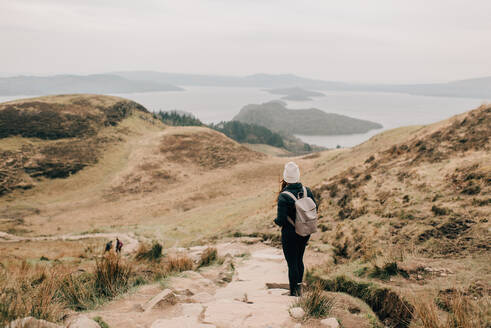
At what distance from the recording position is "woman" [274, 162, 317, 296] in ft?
17.9

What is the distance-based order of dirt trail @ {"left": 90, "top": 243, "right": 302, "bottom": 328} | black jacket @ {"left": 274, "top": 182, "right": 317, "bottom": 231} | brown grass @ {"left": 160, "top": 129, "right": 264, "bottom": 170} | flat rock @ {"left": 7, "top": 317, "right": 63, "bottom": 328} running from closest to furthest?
flat rock @ {"left": 7, "top": 317, "right": 63, "bottom": 328}, dirt trail @ {"left": 90, "top": 243, "right": 302, "bottom": 328}, black jacket @ {"left": 274, "top": 182, "right": 317, "bottom": 231}, brown grass @ {"left": 160, "top": 129, "right": 264, "bottom": 170}

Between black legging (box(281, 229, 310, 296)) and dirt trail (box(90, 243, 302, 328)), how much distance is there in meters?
0.33

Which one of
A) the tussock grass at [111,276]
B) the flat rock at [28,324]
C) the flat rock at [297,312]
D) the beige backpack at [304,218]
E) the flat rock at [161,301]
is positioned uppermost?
the beige backpack at [304,218]

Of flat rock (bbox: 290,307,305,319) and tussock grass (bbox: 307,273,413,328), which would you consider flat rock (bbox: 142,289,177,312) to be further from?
tussock grass (bbox: 307,273,413,328)

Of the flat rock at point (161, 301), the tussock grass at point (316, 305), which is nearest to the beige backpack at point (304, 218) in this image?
the tussock grass at point (316, 305)

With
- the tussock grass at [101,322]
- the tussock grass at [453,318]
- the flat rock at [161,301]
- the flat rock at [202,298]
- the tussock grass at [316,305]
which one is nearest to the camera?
the tussock grass at [453,318]

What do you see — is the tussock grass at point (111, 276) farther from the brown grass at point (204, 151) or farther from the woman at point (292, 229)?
the brown grass at point (204, 151)

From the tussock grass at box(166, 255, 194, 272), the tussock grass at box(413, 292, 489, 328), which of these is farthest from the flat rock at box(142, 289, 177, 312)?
the tussock grass at box(413, 292, 489, 328)

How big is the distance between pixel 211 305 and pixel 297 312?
1589mm

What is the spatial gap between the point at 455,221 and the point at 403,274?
3090 millimetres

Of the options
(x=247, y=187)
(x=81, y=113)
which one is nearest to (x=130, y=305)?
(x=247, y=187)

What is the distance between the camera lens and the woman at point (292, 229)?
545 centimetres

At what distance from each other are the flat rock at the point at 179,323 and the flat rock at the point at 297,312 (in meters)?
A: 1.25

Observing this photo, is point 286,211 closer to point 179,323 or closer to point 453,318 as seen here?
point 179,323
